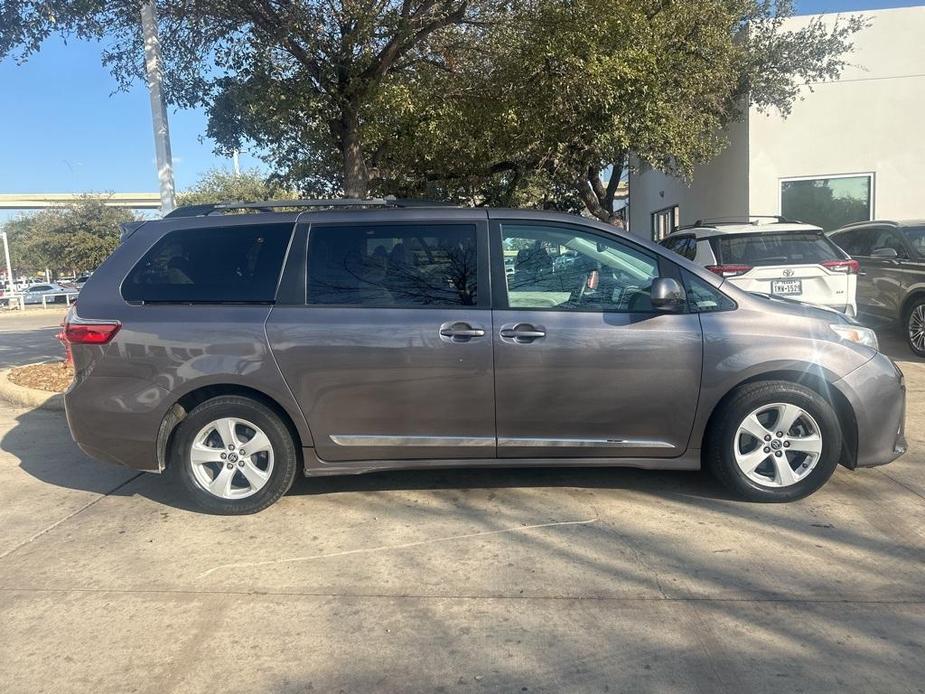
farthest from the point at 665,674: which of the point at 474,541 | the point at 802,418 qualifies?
the point at 802,418

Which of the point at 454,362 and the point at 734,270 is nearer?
the point at 454,362

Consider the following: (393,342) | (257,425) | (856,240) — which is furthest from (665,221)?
(257,425)

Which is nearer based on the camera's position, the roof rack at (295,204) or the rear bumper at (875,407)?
the rear bumper at (875,407)

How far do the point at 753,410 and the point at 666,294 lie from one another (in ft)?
2.94

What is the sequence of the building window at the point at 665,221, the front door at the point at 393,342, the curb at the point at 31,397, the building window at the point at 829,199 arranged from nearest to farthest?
the front door at the point at 393,342 → the curb at the point at 31,397 → the building window at the point at 829,199 → the building window at the point at 665,221

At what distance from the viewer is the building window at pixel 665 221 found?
1850 centimetres

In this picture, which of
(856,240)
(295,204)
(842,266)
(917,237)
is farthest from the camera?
(856,240)

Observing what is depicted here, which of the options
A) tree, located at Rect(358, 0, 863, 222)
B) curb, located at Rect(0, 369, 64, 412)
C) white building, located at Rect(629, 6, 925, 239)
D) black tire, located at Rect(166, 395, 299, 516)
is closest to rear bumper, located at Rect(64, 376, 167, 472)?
black tire, located at Rect(166, 395, 299, 516)

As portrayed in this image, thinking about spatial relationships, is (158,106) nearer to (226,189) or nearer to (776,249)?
(776,249)

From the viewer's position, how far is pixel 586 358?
413 cm

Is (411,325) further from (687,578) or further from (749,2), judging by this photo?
(749,2)

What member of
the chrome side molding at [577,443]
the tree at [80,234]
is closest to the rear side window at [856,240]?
the chrome side molding at [577,443]

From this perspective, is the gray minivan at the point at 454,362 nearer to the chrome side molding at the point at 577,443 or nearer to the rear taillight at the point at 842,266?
the chrome side molding at the point at 577,443

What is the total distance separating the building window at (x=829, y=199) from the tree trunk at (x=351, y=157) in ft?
29.2
